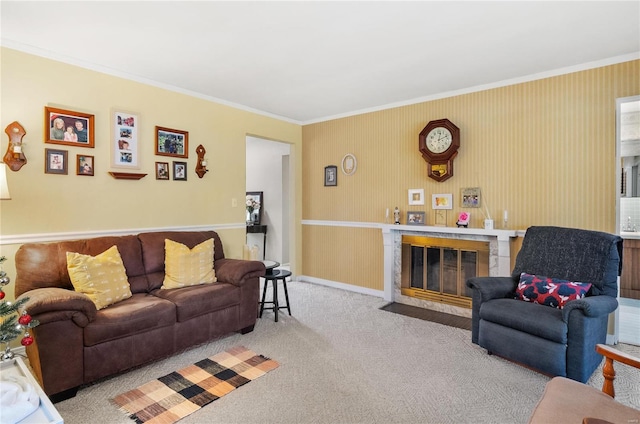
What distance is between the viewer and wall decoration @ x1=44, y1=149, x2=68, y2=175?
2.99m

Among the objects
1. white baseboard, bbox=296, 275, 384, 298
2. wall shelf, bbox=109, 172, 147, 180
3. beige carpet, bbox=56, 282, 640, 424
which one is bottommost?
beige carpet, bbox=56, 282, 640, 424

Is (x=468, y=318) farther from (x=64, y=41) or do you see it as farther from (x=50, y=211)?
(x=64, y=41)

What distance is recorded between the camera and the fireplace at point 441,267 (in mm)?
3958

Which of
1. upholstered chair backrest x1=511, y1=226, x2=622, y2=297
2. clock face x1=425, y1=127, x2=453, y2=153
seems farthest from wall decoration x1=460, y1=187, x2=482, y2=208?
upholstered chair backrest x1=511, y1=226, x2=622, y2=297

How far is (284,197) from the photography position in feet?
21.7

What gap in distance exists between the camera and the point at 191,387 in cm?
239

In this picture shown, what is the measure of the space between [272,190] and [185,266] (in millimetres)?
3647

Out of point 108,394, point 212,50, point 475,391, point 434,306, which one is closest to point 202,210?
point 212,50

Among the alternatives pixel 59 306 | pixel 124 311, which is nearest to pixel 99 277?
pixel 124 311

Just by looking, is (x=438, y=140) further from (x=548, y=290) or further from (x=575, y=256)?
(x=548, y=290)

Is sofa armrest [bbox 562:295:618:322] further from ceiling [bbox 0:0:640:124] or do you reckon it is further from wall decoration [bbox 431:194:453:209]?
ceiling [bbox 0:0:640:124]

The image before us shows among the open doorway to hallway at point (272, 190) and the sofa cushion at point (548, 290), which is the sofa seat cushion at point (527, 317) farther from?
the open doorway to hallway at point (272, 190)

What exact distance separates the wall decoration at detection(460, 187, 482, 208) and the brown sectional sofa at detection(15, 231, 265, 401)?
8.06 feet

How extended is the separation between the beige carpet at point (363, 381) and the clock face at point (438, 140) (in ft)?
6.71
